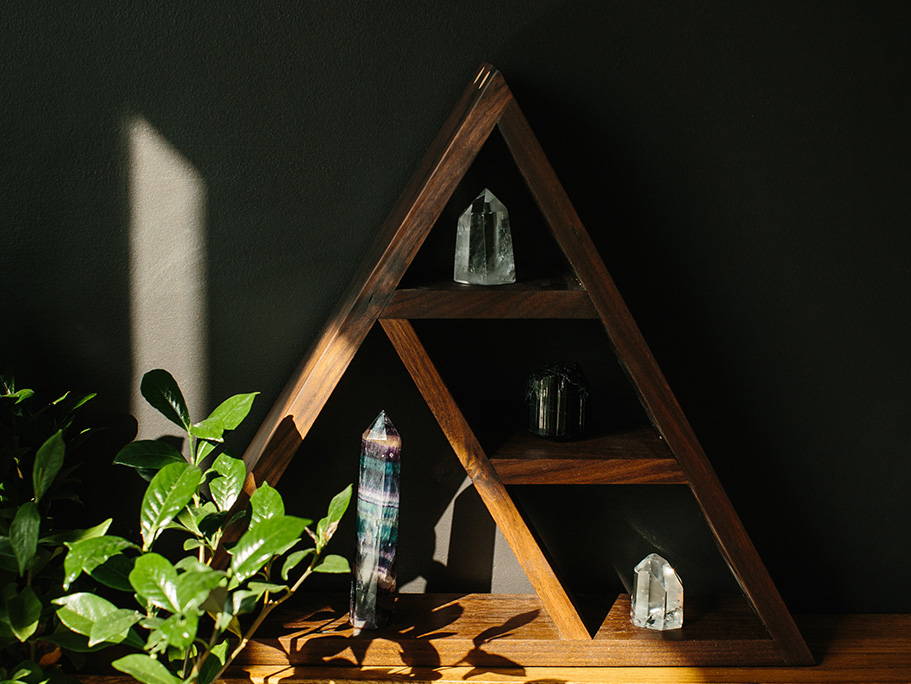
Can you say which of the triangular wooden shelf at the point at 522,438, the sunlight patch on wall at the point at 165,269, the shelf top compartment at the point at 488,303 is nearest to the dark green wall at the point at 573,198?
the sunlight patch on wall at the point at 165,269

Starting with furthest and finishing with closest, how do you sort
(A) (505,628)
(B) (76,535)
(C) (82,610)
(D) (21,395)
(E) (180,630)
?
→ (A) (505,628) < (D) (21,395) < (B) (76,535) < (C) (82,610) < (E) (180,630)

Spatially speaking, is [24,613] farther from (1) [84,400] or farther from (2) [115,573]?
(1) [84,400]

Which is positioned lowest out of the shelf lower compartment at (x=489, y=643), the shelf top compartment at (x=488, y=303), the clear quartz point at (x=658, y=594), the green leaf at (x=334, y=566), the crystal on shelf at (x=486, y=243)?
the shelf lower compartment at (x=489, y=643)

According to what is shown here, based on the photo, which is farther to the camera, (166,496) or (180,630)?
(166,496)

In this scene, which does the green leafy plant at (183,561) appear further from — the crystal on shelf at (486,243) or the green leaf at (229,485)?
the crystal on shelf at (486,243)

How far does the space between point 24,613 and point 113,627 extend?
0.61 feet

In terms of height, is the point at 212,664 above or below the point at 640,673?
above

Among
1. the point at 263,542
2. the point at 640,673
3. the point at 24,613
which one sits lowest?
the point at 640,673

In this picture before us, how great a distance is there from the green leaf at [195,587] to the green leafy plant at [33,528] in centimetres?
20

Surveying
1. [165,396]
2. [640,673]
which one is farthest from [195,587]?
[640,673]

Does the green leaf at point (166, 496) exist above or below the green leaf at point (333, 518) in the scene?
above

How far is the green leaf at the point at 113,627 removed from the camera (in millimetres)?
1066

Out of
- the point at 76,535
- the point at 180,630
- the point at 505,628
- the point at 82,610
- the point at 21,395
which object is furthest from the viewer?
the point at 505,628

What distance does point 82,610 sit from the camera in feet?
3.75
